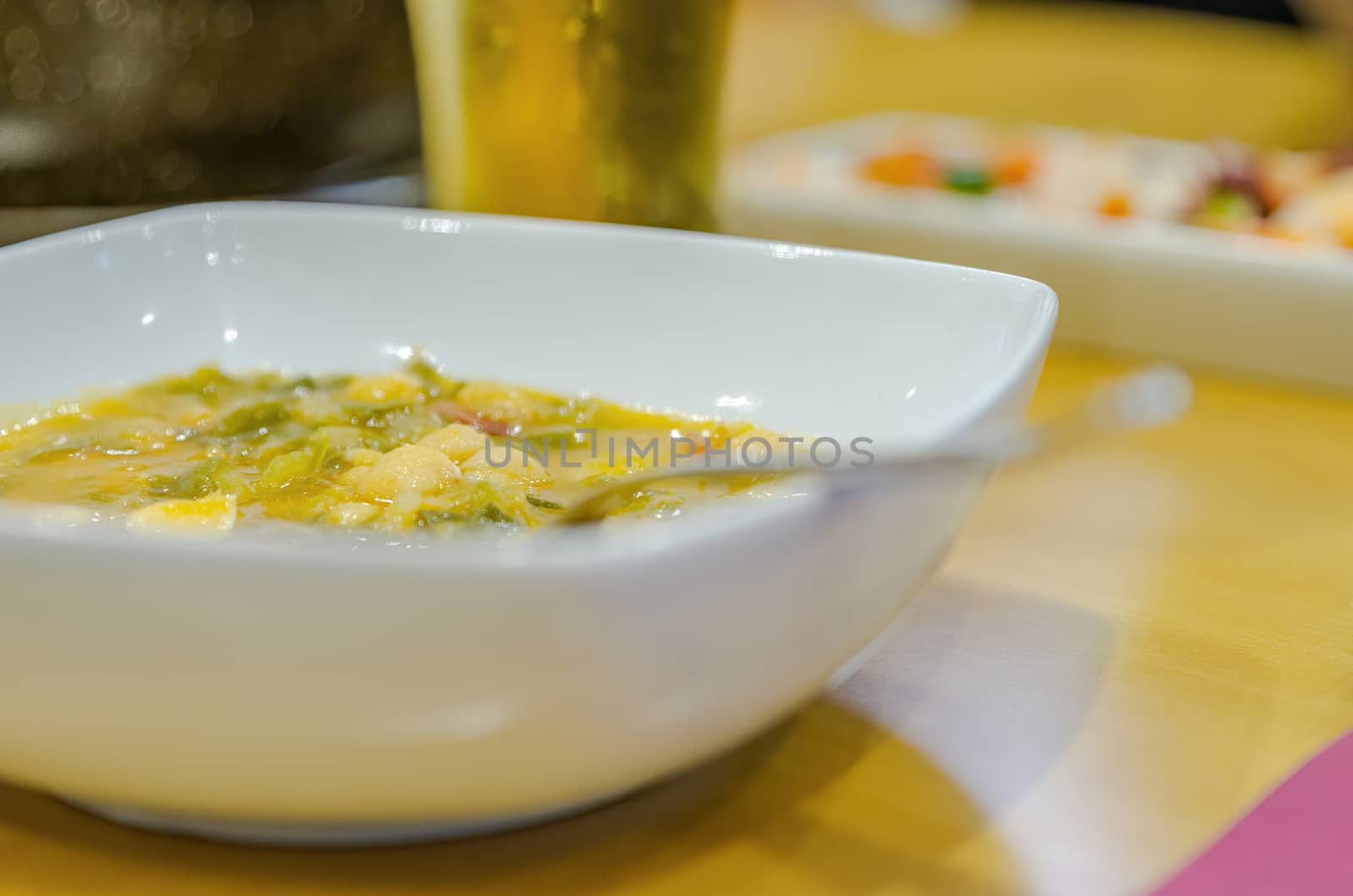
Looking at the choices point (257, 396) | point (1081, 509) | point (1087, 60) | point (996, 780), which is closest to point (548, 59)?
point (257, 396)

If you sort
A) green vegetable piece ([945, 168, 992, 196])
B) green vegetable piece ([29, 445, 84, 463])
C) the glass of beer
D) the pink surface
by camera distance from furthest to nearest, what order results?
1. green vegetable piece ([945, 168, 992, 196])
2. the glass of beer
3. green vegetable piece ([29, 445, 84, 463])
4. the pink surface

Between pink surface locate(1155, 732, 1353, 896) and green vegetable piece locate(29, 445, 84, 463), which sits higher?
green vegetable piece locate(29, 445, 84, 463)

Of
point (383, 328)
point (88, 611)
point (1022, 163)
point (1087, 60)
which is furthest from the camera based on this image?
point (1087, 60)

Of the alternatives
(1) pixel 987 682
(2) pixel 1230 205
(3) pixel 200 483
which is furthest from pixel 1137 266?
(3) pixel 200 483

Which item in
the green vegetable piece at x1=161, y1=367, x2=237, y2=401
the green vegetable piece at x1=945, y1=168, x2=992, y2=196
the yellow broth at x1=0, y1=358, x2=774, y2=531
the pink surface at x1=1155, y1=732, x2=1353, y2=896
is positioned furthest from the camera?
the green vegetable piece at x1=945, y1=168, x2=992, y2=196

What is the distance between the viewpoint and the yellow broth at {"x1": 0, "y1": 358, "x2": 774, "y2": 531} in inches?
27.8

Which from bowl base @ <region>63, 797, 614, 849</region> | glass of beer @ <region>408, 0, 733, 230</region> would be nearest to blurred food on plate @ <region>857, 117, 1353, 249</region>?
glass of beer @ <region>408, 0, 733, 230</region>

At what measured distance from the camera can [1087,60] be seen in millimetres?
3961

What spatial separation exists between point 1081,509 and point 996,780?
16.9 inches

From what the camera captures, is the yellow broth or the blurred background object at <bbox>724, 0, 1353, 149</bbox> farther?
the blurred background object at <bbox>724, 0, 1353, 149</bbox>

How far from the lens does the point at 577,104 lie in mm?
1184

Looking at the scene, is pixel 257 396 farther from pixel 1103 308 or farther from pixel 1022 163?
pixel 1022 163

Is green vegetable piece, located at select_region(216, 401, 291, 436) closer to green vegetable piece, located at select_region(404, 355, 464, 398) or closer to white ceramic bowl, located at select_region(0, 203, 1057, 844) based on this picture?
green vegetable piece, located at select_region(404, 355, 464, 398)

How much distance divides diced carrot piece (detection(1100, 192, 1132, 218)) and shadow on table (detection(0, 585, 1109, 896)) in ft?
3.46
